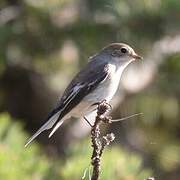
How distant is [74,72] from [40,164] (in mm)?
2068

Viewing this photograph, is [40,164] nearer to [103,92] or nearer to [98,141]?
[103,92]

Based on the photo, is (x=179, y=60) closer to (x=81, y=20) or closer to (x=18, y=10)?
(x=81, y=20)

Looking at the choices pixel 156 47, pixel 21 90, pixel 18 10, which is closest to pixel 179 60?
pixel 156 47

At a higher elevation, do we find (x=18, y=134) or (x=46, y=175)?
(x=18, y=134)

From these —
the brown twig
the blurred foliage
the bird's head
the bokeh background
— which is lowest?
the brown twig

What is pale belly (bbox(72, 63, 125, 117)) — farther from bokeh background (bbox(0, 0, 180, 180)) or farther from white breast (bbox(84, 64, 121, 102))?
bokeh background (bbox(0, 0, 180, 180))

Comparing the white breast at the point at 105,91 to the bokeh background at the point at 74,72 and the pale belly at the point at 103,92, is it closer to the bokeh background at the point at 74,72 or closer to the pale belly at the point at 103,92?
the pale belly at the point at 103,92

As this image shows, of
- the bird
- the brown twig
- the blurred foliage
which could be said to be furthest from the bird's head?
the brown twig

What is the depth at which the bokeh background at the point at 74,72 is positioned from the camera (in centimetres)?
433

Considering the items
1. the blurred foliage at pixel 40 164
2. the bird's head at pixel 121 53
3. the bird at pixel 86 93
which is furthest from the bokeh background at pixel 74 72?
the bird's head at pixel 121 53

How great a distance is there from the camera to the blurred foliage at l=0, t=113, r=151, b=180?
3975mm

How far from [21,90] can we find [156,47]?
1.52 meters

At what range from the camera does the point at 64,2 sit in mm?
5586

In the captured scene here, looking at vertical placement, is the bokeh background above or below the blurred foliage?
above
